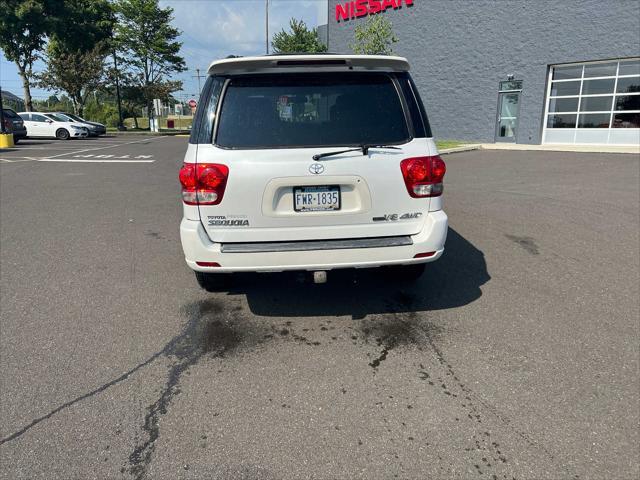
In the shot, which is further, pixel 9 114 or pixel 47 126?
pixel 47 126

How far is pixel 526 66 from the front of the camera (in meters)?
22.5

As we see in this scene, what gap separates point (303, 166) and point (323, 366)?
4.61 feet

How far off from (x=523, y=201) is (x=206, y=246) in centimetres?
714

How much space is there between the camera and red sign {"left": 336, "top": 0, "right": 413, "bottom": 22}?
27.5 metres

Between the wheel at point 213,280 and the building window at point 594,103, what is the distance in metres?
21.6

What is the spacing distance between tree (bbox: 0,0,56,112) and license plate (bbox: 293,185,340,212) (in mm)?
41396

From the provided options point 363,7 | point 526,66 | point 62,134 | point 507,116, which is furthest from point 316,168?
point 62,134

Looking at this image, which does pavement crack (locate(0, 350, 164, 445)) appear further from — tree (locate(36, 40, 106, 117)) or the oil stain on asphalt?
tree (locate(36, 40, 106, 117))

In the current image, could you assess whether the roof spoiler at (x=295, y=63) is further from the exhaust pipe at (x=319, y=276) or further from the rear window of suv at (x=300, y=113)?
the exhaust pipe at (x=319, y=276)

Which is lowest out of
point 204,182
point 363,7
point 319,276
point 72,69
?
point 319,276

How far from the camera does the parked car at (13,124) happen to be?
23656mm

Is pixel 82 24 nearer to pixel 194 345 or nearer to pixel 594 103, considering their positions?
pixel 594 103

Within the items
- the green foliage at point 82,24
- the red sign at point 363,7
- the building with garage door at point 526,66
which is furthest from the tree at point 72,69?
the building with garage door at point 526,66

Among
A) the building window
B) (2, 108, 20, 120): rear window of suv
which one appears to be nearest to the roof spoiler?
the building window
